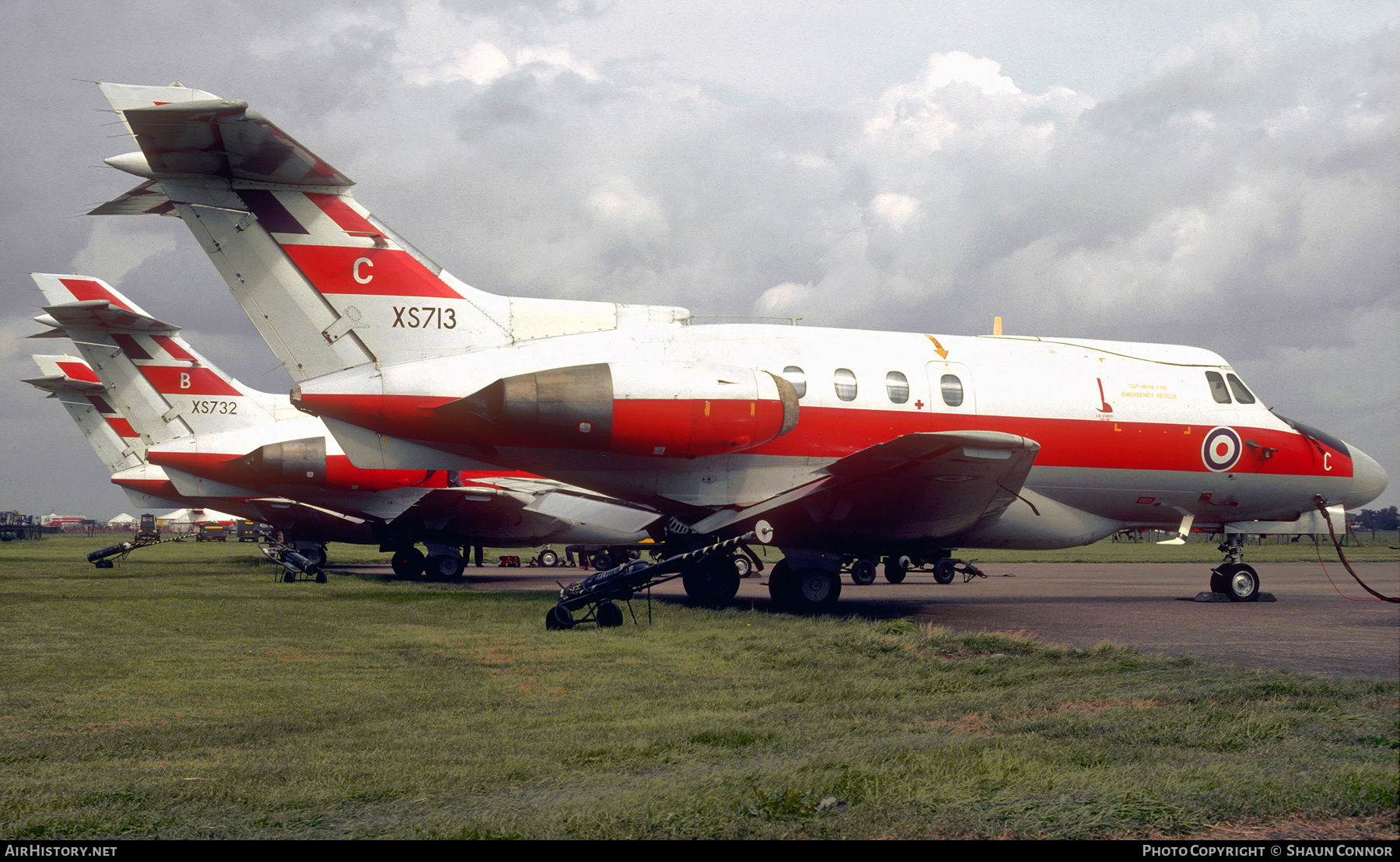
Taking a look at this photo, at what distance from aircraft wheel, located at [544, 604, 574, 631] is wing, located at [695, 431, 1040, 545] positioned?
315cm

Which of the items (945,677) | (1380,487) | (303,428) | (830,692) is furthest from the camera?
(303,428)

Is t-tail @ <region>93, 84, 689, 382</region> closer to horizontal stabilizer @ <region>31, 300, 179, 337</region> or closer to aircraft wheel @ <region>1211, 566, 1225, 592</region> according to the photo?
aircraft wheel @ <region>1211, 566, 1225, 592</region>

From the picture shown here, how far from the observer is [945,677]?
8094mm

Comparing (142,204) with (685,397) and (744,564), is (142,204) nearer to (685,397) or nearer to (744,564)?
(685,397)

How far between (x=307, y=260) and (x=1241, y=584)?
16.6 metres

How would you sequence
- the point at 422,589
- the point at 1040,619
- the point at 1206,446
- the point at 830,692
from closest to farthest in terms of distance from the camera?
the point at 830,692
the point at 1040,619
the point at 1206,446
the point at 422,589

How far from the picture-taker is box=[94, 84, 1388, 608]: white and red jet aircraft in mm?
13016

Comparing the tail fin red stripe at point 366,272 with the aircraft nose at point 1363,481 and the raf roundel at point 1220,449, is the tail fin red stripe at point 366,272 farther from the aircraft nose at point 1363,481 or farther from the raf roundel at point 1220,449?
the aircraft nose at point 1363,481

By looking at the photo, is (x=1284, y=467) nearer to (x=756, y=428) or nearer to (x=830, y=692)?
(x=756, y=428)

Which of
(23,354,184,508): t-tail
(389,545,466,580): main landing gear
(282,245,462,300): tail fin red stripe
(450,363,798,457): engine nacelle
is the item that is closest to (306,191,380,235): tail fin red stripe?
(282,245,462,300): tail fin red stripe

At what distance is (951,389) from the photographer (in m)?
15.5

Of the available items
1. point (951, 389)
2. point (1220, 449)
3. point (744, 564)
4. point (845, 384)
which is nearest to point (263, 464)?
point (744, 564)
